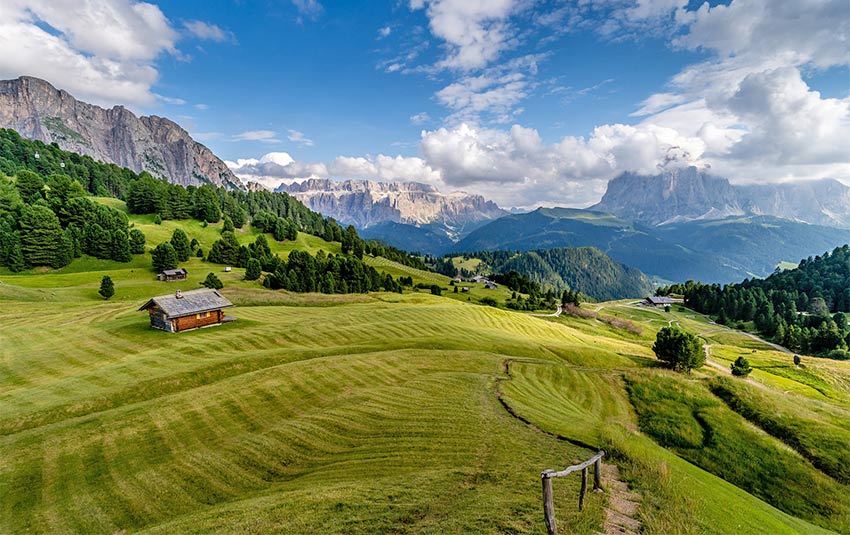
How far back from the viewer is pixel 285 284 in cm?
10769

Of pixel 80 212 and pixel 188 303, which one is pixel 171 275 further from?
pixel 188 303

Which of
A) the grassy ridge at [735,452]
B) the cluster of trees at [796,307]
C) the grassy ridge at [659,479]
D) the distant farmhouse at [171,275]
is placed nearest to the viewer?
the grassy ridge at [659,479]

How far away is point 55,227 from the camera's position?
3989 inches

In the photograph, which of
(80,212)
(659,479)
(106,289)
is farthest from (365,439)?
(80,212)

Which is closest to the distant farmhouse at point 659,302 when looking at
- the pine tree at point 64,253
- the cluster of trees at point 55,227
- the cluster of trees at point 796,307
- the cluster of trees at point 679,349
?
the cluster of trees at point 796,307

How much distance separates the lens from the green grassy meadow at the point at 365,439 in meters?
14.1

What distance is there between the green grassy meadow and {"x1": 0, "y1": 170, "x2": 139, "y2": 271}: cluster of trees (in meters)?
70.7

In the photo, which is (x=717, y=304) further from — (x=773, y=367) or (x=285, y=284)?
(x=285, y=284)

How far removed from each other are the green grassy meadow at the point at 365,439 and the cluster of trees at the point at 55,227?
2784 inches

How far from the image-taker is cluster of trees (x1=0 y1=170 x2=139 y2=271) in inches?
3807

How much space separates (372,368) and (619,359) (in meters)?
42.6

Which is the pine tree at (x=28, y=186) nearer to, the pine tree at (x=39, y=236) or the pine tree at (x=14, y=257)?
the pine tree at (x=39, y=236)

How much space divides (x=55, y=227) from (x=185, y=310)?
88800mm

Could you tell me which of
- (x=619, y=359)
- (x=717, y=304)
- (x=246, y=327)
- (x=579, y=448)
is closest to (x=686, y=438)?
(x=579, y=448)
